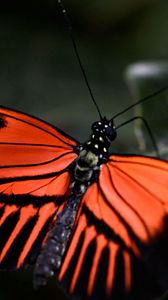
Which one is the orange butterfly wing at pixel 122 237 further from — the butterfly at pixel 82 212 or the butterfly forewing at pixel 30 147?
the butterfly forewing at pixel 30 147

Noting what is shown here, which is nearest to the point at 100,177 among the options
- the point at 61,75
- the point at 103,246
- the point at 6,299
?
the point at 103,246

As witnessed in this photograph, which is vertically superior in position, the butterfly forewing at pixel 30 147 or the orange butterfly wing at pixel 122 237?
the butterfly forewing at pixel 30 147

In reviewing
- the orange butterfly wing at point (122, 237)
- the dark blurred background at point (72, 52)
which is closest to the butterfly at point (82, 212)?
the orange butterfly wing at point (122, 237)

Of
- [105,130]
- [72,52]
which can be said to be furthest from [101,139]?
[72,52]

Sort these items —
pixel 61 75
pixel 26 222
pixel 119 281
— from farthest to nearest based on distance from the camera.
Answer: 1. pixel 61 75
2. pixel 26 222
3. pixel 119 281

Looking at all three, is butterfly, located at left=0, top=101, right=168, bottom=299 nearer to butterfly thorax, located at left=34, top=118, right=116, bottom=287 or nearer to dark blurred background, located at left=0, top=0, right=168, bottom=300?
butterfly thorax, located at left=34, top=118, right=116, bottom=287

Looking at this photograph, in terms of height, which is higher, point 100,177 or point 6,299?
point 100,177

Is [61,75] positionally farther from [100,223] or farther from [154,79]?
[100,223]
